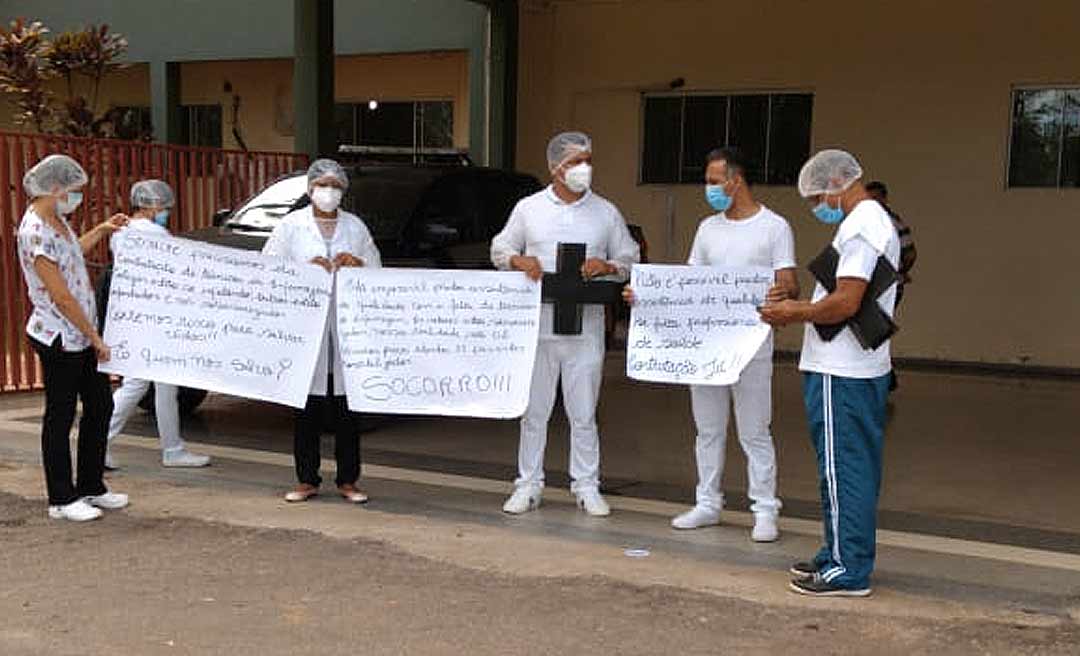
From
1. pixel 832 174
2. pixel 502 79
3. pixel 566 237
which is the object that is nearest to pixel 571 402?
pixel 566 237

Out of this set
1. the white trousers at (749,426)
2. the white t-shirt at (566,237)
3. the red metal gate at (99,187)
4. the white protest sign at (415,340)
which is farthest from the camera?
the red metal gate at (99,187)

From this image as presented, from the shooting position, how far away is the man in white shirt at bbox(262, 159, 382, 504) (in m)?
5.93

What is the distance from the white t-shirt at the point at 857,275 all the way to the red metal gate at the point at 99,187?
5.90 meters

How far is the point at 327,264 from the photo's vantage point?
19.5 ft

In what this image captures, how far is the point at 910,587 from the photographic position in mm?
4891

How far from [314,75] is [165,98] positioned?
590cm

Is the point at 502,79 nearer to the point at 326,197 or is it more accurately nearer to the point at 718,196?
the point at 326,197

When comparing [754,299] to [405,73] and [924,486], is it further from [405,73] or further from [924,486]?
[405,73]

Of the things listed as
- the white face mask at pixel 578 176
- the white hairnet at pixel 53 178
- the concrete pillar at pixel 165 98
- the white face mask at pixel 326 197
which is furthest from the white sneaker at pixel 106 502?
the concrete pillar at pixel 165 98

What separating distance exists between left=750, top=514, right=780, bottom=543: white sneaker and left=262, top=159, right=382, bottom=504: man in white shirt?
6.95 ft

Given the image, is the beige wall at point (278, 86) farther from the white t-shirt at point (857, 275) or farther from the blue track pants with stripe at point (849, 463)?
the blue track pants with stripe at point (849, 463)

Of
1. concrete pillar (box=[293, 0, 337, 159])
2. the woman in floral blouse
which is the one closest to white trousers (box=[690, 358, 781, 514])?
the woman in floral blouse

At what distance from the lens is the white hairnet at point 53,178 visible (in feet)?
18.1

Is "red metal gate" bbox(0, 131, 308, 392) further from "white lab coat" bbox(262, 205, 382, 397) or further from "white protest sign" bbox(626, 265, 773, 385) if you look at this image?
"white protest sign" bbox(626, 265, 773, 385)
